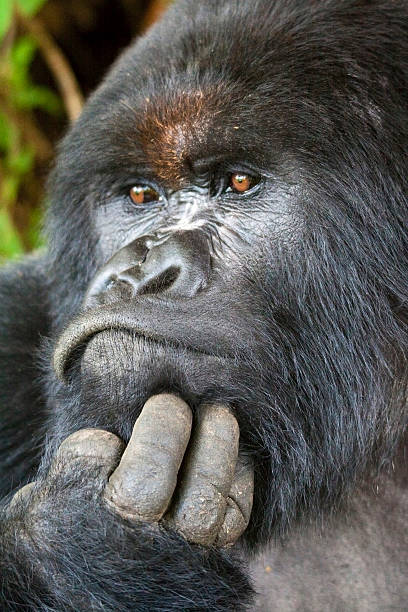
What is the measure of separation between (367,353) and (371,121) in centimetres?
59

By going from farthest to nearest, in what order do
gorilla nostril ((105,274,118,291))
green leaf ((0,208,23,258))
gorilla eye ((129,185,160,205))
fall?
green leaf ((0,208,23,258)), gorilla eye ((129,185,160,205)), gorilla nostril ((105,274,118,291))

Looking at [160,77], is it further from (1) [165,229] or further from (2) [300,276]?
(2) [300,276]

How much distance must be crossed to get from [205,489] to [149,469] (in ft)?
0.44

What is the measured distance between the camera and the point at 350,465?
2291mm

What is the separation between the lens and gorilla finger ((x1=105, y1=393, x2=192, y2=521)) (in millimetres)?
1829

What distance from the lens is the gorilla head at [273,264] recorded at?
2061 millimetres

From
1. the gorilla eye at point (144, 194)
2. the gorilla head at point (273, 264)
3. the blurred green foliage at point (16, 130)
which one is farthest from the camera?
the blurred green foliage at point (16, 130)

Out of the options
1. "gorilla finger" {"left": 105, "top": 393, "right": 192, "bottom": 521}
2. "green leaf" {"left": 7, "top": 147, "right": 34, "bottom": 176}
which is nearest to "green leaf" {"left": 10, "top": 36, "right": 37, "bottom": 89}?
"green leaf" {"left": 7, "top": 147, "right": 34, "bottom": 176}

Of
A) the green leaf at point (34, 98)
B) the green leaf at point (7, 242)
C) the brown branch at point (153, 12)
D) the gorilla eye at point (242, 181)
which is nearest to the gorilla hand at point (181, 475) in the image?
the gorilla eye at point (242, 181)

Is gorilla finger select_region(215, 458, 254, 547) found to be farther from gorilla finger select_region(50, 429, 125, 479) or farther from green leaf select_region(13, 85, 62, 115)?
green leaf select_region(13, 85, 62, 115)

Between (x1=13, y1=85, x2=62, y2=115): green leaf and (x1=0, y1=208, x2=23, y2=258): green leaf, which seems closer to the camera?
(x1=0, y1=208, x2=23, y2=258): green leaf

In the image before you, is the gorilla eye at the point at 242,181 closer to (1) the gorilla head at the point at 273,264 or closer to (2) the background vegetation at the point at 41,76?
(1) the gorilla head at the point at 273,264

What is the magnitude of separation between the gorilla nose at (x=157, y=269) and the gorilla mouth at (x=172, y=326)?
0.19 feet

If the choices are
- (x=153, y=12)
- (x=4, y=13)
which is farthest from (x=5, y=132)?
(x=4, y=13)
